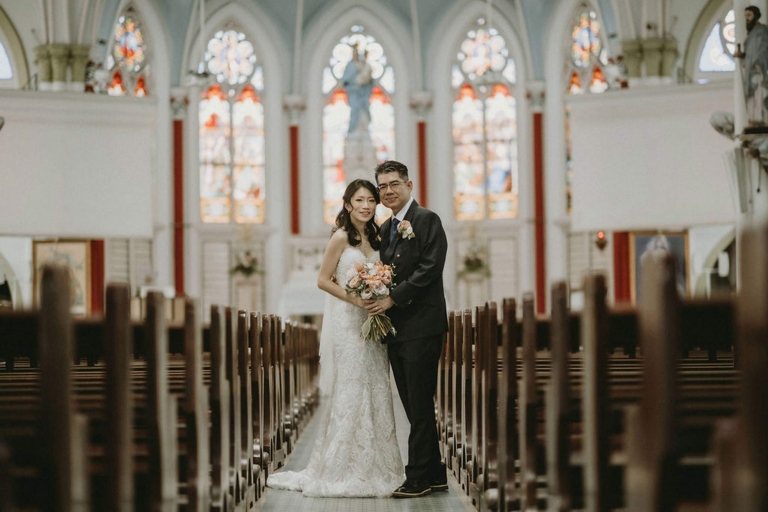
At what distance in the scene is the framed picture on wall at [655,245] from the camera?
14.4m

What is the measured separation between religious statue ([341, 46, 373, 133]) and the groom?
465 inches

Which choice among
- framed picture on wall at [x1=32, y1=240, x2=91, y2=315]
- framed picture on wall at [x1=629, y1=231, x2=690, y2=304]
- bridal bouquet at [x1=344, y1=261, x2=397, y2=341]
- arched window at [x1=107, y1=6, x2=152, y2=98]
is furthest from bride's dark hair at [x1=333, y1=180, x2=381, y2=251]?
arched window at [x1=107, y1=6, x2=152, y2=98]

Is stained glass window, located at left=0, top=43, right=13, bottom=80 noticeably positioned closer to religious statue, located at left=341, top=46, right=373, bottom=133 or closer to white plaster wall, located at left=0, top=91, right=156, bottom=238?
white plaster wall, located at left=0, top=91, right=156, bottom=238

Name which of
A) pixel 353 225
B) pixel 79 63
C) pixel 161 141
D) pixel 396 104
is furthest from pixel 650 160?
pixel 161 141

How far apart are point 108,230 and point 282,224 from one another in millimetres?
5022

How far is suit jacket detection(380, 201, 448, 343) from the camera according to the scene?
504cm

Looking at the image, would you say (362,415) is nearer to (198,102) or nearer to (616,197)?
(616,197)

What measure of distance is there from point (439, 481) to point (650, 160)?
836 cm

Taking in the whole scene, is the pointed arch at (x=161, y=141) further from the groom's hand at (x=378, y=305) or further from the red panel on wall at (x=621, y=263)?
the groom's hand at (x=378, y=305)

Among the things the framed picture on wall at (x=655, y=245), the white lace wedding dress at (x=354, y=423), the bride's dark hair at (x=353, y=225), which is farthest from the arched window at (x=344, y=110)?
the white lace wedding dress at (x=354, y=423)

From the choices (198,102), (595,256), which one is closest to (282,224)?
(198,102)

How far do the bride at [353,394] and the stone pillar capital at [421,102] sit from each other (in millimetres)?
12180

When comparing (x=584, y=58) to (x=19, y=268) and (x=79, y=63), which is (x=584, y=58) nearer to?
(x=79, y=63)

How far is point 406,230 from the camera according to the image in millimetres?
5043
